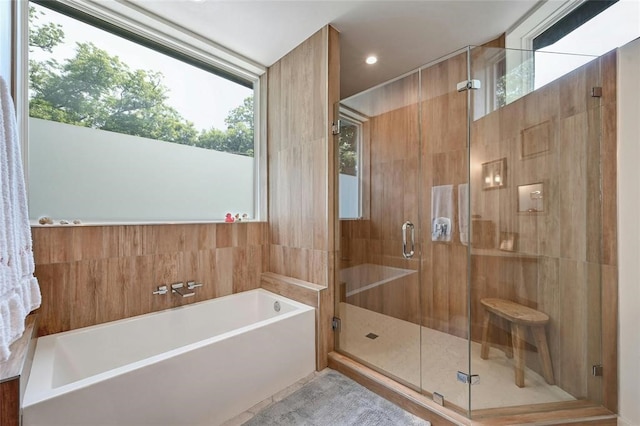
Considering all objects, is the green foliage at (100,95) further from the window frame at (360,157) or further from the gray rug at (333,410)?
the gray rug at (333,410)

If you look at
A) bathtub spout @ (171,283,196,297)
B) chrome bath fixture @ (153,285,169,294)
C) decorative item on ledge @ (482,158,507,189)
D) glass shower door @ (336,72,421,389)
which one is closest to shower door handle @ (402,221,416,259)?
glass shower door @ (336,72,421,389)

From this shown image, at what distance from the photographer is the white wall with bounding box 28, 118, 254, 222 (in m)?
1.67

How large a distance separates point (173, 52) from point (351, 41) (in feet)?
5.08

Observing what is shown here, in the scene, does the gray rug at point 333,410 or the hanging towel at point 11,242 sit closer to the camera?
the hanging towel at point 11,242

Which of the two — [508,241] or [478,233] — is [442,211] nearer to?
[478,233]

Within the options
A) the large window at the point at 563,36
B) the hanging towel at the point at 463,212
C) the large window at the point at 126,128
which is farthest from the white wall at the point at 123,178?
the large window at the point at 563,36

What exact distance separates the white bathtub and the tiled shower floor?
49 centimetres

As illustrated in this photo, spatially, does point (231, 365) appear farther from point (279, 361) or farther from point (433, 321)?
point (433, 321)

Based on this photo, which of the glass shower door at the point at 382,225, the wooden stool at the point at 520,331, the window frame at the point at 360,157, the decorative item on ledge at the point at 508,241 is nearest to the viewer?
the wooden stool at the point at 520,331

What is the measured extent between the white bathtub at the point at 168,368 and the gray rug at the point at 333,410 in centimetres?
14

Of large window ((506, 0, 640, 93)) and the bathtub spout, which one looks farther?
the bathtub spout

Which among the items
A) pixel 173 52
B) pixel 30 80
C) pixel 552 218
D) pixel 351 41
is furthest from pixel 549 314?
pixel 30 80

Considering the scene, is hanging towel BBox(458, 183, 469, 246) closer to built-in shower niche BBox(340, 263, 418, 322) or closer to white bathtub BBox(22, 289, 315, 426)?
built-in shower niche BBox(340, 263, 418, 322)

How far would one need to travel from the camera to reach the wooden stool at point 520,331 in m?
1.67
